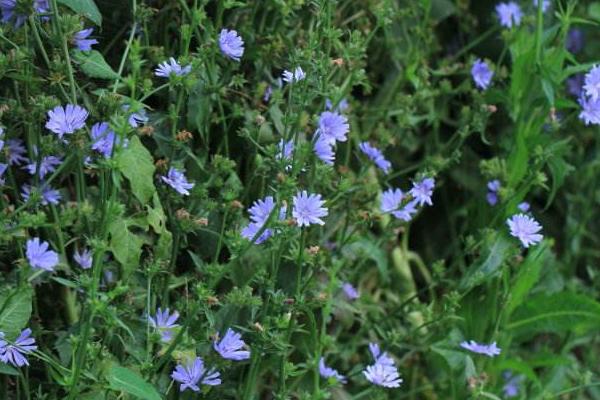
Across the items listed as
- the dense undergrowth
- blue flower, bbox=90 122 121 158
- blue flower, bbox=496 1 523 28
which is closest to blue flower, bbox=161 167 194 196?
the dense undergrowth

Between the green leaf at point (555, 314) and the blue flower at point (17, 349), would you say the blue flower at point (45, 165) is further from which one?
the green leaf at point (555, 314)

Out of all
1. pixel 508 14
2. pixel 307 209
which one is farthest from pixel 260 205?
pixel 508 14

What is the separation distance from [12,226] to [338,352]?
0.73 m

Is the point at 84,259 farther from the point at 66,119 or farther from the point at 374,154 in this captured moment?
the point at 374,154

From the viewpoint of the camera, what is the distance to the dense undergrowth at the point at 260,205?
4.90 ft

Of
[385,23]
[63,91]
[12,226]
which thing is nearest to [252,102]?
[385,23]

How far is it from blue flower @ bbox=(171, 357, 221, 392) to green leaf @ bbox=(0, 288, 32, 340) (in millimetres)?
246

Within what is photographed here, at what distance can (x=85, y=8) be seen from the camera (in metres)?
1.57

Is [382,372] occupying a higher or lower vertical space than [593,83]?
lower

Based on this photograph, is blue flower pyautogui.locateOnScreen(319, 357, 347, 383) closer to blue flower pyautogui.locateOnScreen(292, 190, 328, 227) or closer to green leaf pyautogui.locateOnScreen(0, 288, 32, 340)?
blue flower pyautogui.locateOnScreen(292, 190, 328, 227)

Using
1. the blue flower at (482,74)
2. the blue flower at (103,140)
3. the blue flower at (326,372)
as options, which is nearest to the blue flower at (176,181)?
the blue flower at (103,140)

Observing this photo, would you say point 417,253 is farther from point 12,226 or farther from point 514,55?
point 12,226

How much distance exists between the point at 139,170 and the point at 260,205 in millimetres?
196

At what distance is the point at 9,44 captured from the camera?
64.2 inches
